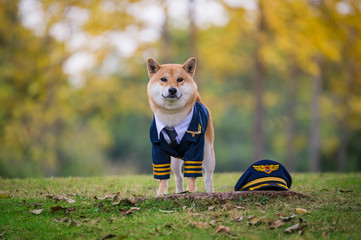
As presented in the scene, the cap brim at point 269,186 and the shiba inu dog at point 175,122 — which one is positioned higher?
the shiba inu dog at point 175,122

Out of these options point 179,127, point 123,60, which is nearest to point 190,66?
point 179,127

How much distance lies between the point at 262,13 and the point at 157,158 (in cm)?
767

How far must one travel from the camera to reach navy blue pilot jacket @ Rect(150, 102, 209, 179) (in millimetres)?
4676

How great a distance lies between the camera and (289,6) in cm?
1086

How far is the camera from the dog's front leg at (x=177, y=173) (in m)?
5.19

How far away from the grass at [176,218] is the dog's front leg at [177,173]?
3.06 feet

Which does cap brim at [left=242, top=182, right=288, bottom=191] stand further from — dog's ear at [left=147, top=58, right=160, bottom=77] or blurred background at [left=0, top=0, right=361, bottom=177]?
blurred background at [left=0, top=0, right=361, bottom=177]

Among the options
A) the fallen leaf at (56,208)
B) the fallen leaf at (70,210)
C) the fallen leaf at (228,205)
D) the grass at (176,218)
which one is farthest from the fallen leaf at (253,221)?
the fallen leaf at (56,208)

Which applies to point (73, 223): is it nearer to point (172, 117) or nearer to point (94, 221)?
point (94, 221)

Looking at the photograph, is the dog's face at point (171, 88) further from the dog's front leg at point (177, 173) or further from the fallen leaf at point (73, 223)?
the fallen leaf at point (73, 223)

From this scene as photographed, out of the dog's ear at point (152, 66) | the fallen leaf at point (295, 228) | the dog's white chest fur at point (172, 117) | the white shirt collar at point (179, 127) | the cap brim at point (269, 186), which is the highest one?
the dog's ear at point (152, 66)

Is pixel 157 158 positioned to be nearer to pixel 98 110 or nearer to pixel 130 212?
pixel 130 212

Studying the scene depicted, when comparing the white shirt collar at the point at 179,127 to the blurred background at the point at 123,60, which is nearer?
the white shirt collar at the point at 179,127

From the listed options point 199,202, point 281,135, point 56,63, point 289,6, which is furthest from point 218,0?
point 281,135
